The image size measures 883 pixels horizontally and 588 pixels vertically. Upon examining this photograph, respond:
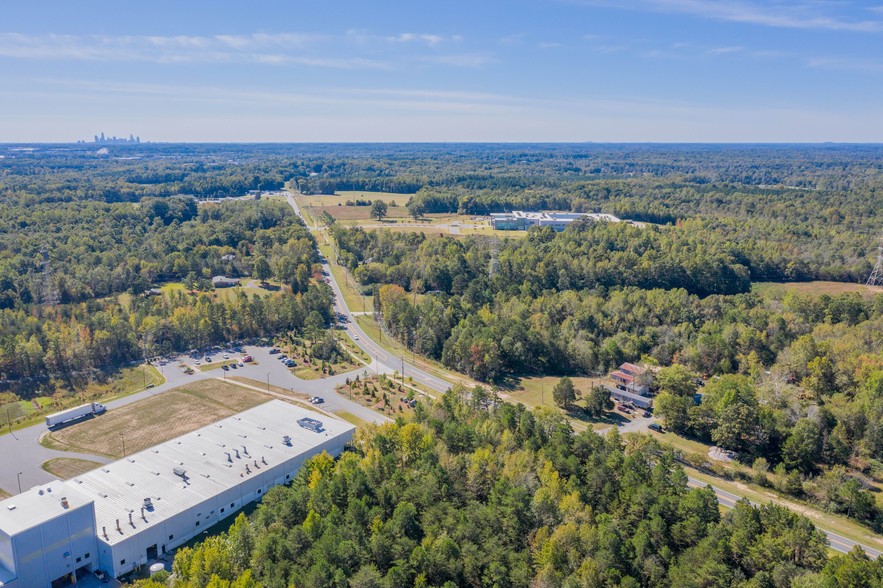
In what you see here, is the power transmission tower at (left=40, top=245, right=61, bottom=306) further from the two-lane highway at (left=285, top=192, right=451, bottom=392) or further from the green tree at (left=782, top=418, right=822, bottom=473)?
the green tree at (left=782, top=418, right=822, bottom=473)

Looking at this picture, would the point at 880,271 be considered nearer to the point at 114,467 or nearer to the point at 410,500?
the point at 410,500

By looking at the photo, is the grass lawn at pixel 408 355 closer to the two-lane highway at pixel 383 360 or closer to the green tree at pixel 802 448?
the two-lane highway at pixel 383 360

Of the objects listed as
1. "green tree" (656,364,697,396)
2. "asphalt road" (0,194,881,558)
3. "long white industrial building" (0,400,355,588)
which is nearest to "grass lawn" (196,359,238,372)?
"asphalt road" (0,194,881,558)

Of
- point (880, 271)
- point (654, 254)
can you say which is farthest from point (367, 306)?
point (880, 271)

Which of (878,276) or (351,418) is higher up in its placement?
(878,276)

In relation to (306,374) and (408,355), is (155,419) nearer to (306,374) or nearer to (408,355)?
(306,374)

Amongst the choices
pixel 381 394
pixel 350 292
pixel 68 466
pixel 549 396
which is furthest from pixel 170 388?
pixel 549 396

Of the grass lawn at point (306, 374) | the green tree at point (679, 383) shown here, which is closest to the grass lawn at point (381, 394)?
the grass lawn at point (306, 374)
